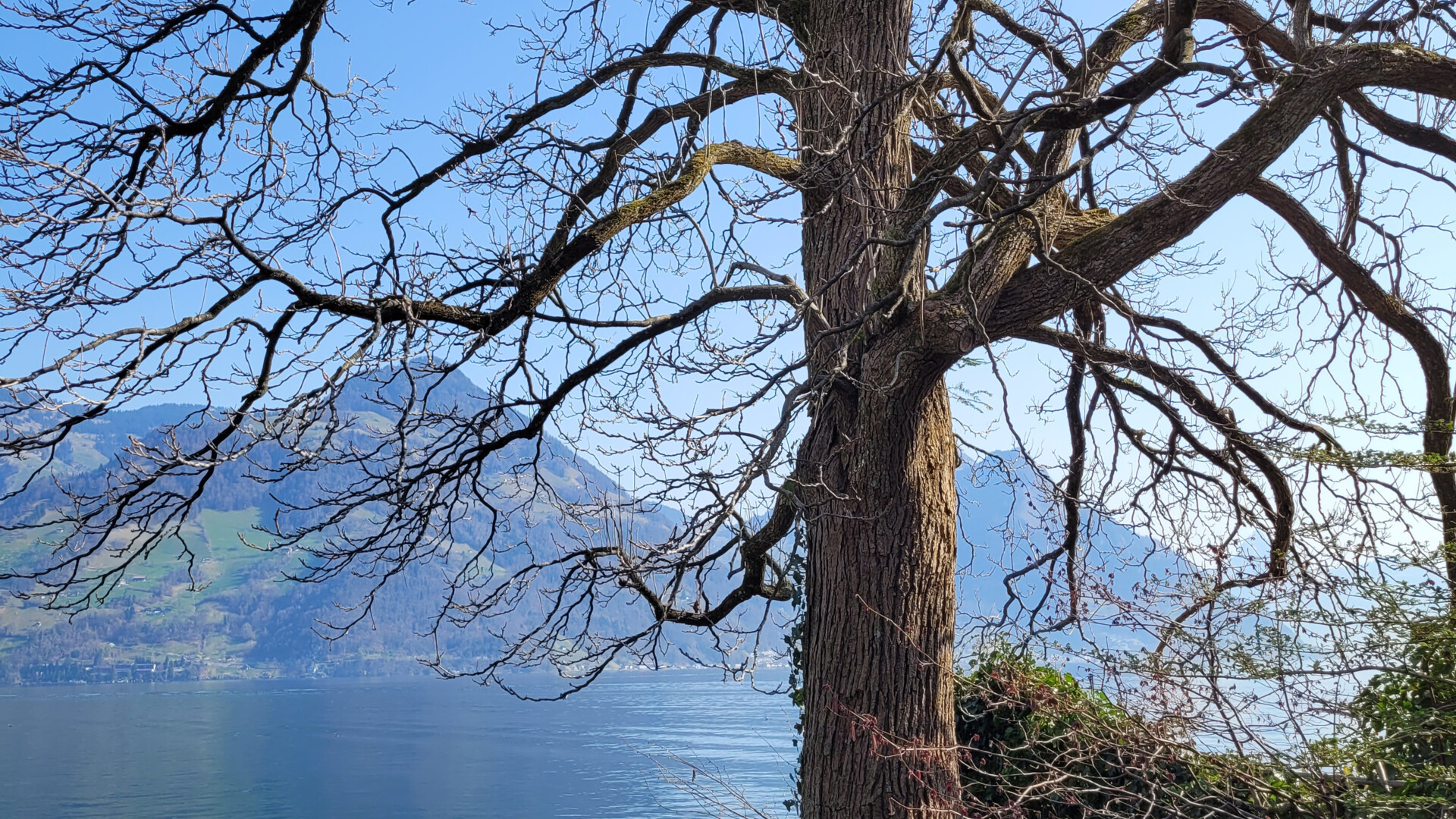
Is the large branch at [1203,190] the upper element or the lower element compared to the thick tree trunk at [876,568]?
upper

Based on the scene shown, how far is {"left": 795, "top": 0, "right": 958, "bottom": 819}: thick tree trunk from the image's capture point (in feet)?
14.5

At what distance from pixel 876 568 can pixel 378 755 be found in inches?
2924

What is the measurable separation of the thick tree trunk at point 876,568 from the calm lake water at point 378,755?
158 cm

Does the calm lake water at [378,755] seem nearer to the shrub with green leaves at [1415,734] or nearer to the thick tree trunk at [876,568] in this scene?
the thick tree trunk at [876,568]

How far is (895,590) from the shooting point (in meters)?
4.55

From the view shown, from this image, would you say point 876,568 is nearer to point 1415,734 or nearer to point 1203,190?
point 1415,734

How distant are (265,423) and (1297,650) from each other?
4286 mm

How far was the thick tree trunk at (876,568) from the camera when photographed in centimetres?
443

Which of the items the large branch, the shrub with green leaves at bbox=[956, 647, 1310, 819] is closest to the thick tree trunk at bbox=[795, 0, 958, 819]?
the shrub with green leaves at bbox=[956, 647, 1310, 819]

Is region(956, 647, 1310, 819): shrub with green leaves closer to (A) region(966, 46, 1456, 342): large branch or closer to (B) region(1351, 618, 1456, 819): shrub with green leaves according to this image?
(B) region(1351, 618, 1456, 819): shrub with green leaves

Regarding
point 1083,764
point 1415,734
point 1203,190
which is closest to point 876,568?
point 1415,734

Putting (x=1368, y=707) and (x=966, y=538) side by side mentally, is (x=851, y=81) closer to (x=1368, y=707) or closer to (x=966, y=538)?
(x=966, y=538)

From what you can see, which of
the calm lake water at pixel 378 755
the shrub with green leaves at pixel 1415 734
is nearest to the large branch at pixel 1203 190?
the shrub with green leaves at pixel 1415 734

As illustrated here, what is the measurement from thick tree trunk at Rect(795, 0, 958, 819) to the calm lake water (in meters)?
1.58
